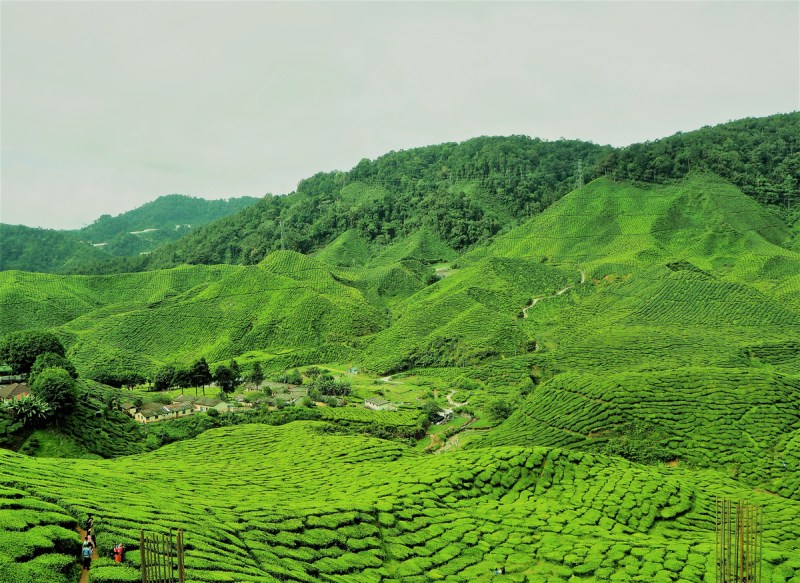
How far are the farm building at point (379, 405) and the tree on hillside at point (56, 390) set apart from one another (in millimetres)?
26827

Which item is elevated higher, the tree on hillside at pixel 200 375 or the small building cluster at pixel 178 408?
the tree on hillside at pixel 200 375

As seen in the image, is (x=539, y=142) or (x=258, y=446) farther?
(x=539, y=142)

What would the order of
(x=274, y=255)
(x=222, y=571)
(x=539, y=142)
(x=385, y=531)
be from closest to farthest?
(x=222, y=571)
(x=385, y=531)
(x=274, y=255)
(x=539, y=142)

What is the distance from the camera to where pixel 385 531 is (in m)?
29.2

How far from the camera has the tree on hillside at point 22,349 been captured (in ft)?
181

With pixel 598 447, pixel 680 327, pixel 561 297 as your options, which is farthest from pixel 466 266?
pixel 598 447

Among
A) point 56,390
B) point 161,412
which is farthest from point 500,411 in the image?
point 56,390

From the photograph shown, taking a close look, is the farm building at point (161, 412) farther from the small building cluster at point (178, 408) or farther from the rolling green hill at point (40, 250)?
the rolling green hill at point (40, 250)

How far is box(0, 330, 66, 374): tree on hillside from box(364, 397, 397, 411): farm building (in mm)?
28240

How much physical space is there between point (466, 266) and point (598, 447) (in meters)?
72.8

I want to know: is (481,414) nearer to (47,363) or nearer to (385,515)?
(385,515)

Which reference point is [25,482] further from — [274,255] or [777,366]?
[274,255]

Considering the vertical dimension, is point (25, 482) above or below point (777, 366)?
above

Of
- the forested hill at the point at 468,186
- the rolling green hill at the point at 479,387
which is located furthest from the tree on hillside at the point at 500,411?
the forested hill at the point at 468,186
